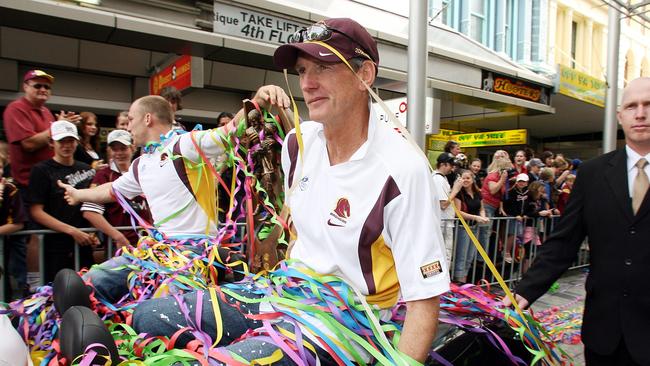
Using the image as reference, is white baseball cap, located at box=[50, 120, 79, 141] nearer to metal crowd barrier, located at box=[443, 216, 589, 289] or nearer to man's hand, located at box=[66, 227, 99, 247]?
man's hand, located at box=[66, 227, 99, 247]

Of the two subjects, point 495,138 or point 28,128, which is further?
point 495,138

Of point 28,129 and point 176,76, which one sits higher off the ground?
point 176,76

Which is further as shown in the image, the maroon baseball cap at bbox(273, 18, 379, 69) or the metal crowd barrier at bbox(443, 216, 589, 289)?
the metal crowd barrier at bbox(443, 216, 589, 289)

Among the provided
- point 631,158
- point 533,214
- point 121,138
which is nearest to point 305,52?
point 631,158

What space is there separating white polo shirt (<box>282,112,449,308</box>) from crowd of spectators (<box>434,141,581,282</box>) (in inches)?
158

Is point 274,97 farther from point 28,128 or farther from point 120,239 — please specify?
point 28,128

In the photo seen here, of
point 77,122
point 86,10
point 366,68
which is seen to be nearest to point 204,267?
point 366,68

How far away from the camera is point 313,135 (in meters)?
2.05

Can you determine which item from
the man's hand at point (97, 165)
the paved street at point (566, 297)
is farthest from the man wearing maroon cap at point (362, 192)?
the paved street at point (566, 297)

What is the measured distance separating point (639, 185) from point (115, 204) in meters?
3.99

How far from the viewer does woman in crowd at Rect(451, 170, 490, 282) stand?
6.05m

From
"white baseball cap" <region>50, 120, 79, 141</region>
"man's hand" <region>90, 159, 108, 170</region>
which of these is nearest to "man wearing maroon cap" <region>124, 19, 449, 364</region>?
"white baseball cap" <region>50, 120, 79, 141</region>

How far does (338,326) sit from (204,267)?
3.55 ft

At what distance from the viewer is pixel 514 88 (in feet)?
47.5
